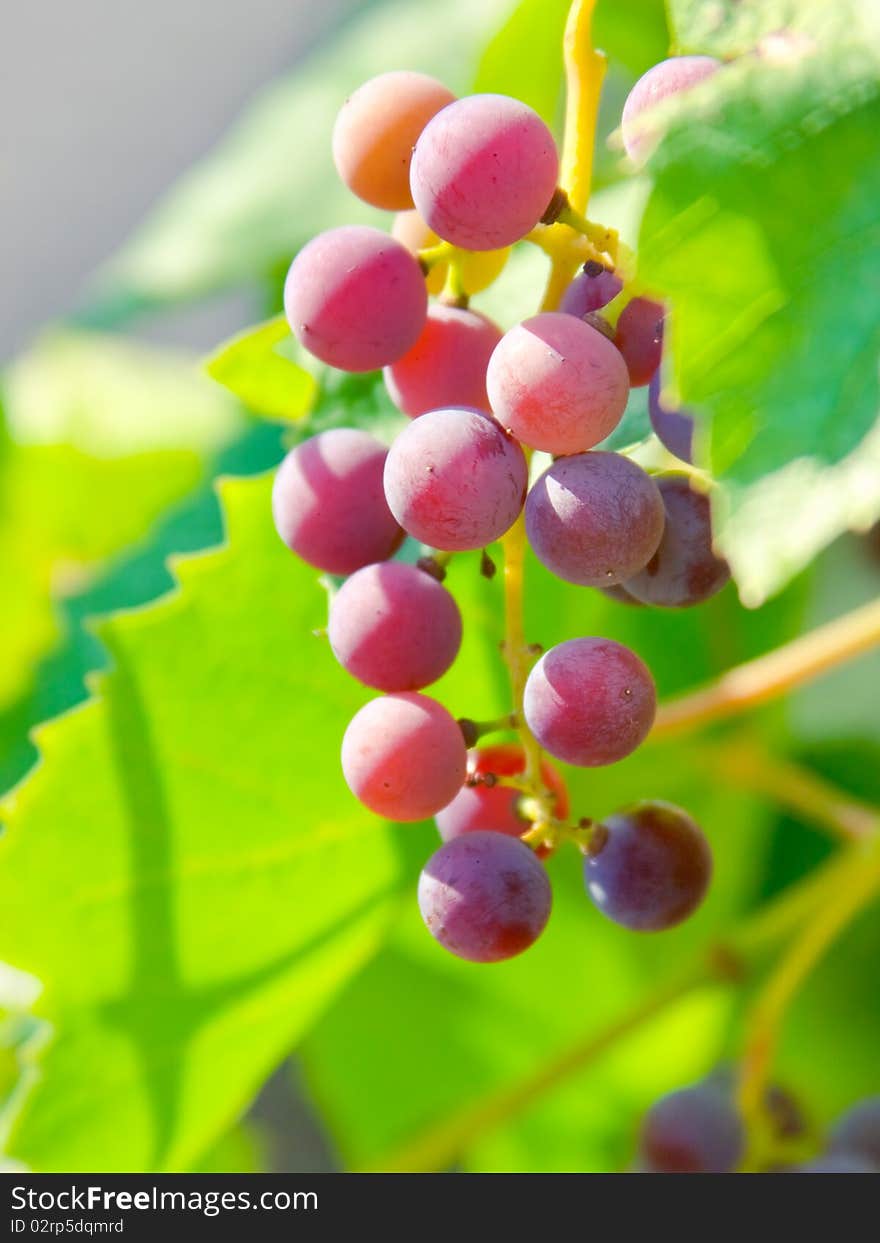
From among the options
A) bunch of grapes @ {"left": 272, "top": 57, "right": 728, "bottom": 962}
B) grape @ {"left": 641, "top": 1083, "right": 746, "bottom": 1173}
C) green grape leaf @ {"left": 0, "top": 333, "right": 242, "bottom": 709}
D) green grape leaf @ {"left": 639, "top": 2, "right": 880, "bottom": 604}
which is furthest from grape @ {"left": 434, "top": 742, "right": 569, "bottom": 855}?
green grape leaf @ {"left": 0, "top": 333, "right": 242, "bottom": 709}

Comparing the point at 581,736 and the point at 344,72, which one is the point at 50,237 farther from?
the point at 581,736

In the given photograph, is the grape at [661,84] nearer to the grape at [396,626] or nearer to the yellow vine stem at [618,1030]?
the grape at [396,626]

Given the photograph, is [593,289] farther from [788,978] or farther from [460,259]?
[788,978]

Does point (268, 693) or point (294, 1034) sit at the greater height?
point (268, 693)

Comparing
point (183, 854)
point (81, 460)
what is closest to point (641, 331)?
point (183, 854)

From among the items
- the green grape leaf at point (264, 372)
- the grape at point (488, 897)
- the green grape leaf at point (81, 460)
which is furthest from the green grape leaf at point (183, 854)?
the green grape leaf at point (81, 460)

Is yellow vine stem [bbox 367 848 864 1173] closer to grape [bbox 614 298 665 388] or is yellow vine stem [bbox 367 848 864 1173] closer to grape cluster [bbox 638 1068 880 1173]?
grape cluster [bbox 638 1068 880 1173]
